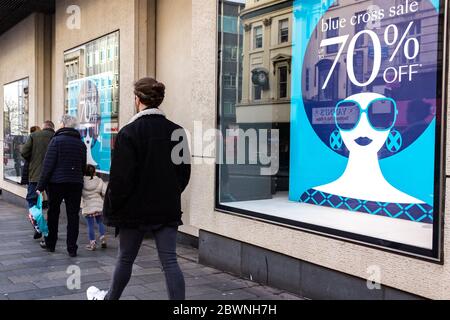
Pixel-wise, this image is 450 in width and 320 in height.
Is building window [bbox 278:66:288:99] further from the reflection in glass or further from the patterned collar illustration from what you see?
the patterned collar illustration

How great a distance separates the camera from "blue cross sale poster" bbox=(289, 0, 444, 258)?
384cm

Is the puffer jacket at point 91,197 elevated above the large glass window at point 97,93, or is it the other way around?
the large glass window at point 97,93

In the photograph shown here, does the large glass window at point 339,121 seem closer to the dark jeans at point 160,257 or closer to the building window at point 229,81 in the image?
the building window at point 229,81

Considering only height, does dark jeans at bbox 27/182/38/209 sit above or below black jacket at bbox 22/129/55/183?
below

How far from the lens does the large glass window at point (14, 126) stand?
40.3ft

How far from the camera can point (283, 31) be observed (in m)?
5.59

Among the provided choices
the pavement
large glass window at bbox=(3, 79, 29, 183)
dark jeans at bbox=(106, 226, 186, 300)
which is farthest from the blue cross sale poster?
large glass window at bbox=(3, 79, 29, 183)

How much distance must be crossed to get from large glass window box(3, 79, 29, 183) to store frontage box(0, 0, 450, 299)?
17.5ft

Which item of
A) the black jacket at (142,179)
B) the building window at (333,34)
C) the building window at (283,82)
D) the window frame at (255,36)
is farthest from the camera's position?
the window frame at (255,36)

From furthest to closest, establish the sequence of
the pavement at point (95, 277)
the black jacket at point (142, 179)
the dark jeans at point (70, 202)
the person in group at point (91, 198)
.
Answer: the person in group at point (91, 198) → the dark jeans at point (70, 202) → the pavement at point (95, 277) → the black jacket at point (142, 179)

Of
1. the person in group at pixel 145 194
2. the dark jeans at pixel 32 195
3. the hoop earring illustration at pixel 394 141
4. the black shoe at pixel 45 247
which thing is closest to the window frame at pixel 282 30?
the hoop earring illustration at pixel 394 141

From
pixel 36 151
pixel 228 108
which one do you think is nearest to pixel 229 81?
pixel 228 108

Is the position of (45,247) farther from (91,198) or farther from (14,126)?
(14,126)
